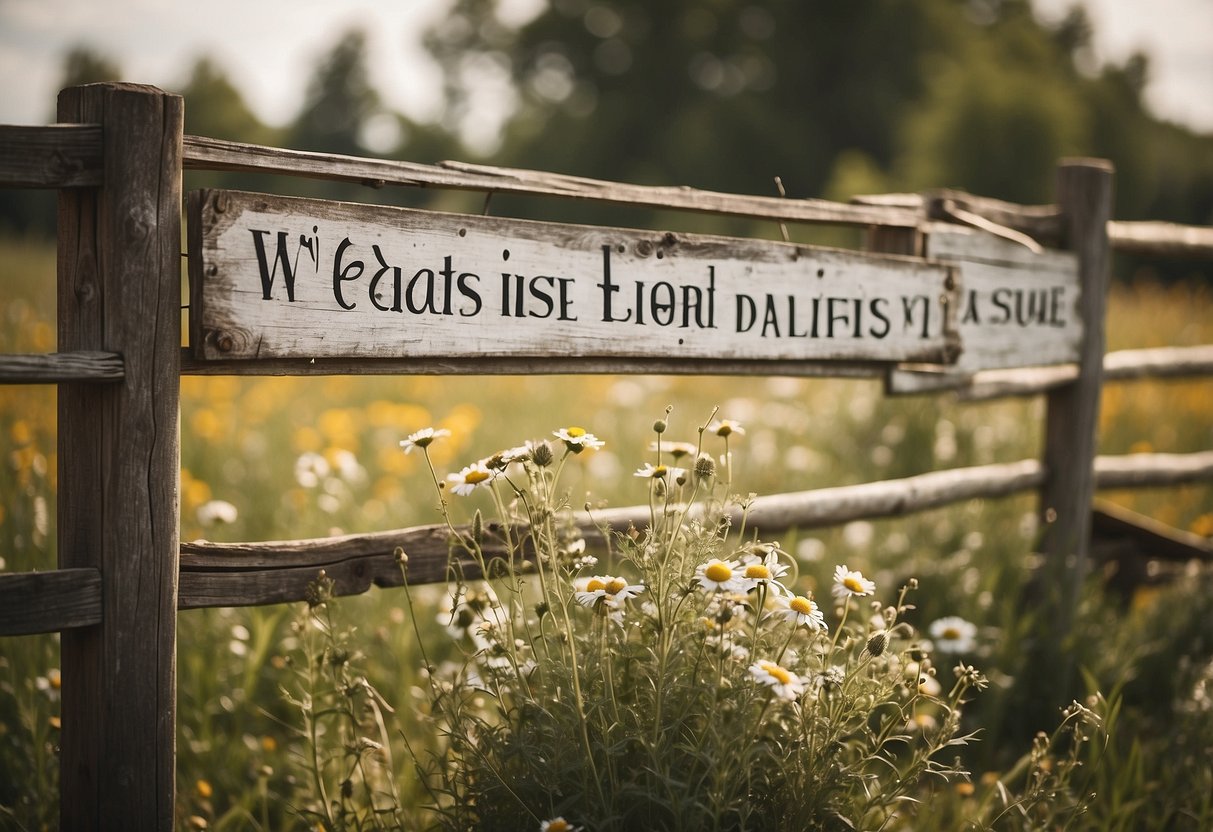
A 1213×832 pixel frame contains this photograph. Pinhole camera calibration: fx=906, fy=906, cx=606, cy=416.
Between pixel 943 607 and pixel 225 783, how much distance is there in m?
2.37

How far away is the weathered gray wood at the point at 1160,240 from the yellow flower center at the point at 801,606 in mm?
Result: 2453

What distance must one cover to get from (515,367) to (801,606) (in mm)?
838

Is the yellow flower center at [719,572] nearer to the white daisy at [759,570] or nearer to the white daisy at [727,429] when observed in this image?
the white daisy at [759,570]

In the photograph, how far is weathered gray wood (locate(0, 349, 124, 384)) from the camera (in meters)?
1.49

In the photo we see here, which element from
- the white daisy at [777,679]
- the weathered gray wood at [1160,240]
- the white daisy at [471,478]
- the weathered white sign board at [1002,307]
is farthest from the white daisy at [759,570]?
the weathered gray wood at [1160,240]

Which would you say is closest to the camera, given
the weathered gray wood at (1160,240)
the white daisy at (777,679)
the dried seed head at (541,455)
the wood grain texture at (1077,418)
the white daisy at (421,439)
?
the white daisy at (777,679)

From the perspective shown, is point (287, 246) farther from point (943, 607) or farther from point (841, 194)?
point (841, 194)

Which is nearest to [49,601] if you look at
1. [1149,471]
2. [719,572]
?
[719,572]

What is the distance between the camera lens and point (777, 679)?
56.4 inches

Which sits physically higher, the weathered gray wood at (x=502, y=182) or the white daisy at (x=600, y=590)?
the weathered gray wood at (x=502, y=182)

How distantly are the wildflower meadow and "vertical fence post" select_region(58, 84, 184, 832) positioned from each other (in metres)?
0.28

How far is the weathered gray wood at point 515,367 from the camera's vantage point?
1733mm

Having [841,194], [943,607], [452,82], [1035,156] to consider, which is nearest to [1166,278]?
[1035,156]

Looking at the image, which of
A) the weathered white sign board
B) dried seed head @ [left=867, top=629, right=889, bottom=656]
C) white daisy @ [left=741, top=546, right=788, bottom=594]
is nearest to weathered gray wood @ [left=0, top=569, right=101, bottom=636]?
white daisy @ [left=741, top=546, right=788, bottom=594]
